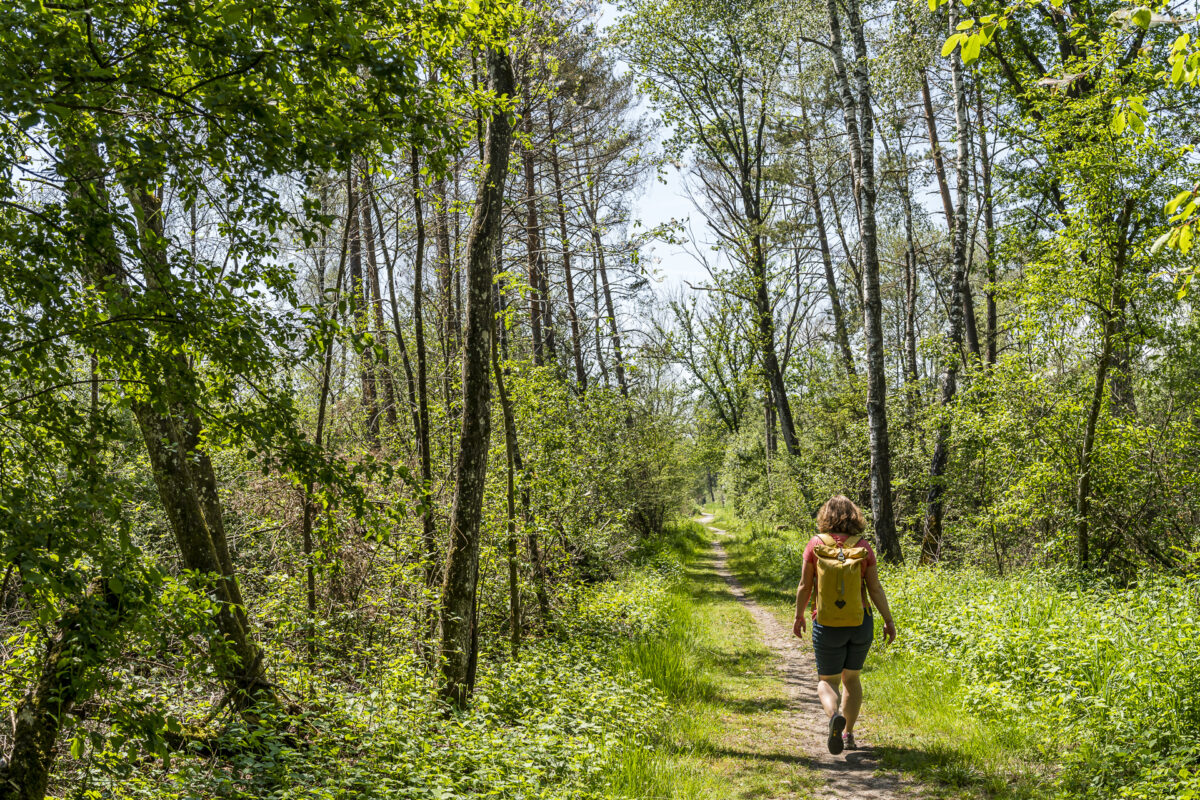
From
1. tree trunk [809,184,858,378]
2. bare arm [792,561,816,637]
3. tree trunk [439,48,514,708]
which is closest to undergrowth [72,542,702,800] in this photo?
tree trunk [439,48,514,708]

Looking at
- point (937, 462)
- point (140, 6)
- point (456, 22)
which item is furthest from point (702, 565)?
point (140, 6)

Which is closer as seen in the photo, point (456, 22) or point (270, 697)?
point (456, 22)

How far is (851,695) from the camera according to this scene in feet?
16.6

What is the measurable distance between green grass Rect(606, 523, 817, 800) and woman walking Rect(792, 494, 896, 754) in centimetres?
56

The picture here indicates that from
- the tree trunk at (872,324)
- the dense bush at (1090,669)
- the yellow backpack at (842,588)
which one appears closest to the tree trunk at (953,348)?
the tree trunk at (872,324)

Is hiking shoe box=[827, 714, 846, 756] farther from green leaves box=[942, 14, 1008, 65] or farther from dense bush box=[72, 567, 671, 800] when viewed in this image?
green leaves box=[942, 14, 1008, 65]

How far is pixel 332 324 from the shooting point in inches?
134

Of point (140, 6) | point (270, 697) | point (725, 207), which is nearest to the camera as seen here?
point (140, 6)

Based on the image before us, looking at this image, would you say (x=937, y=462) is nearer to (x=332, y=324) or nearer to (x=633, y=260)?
(x=633, y=260)

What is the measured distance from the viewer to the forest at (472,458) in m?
2.85

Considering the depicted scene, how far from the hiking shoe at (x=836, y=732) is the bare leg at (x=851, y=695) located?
11 centimetres

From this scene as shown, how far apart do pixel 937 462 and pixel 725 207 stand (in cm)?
1159

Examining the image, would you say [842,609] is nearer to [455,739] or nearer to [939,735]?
[939,735]

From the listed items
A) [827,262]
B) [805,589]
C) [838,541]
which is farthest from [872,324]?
[827,262]
